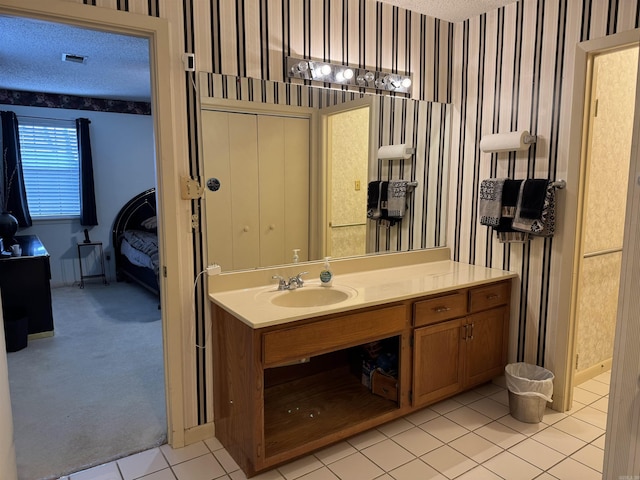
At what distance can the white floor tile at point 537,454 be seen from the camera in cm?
220

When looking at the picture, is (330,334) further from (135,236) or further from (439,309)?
(135,236)

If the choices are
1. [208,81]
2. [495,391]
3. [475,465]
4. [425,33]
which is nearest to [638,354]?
[475,465]

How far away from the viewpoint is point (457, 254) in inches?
128

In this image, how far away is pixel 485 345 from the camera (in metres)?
2.80

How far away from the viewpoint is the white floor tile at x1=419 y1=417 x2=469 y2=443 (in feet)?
7.95

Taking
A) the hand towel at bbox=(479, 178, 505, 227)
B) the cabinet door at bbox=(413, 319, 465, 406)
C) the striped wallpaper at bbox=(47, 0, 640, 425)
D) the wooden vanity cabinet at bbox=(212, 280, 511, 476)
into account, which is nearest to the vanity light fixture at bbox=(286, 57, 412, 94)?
the striped wallpaper at bbox=(47, 0, 640, 425)

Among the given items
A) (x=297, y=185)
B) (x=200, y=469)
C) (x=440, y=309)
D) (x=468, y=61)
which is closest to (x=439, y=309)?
(x=440, y=309)

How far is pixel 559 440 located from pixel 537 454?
219mm

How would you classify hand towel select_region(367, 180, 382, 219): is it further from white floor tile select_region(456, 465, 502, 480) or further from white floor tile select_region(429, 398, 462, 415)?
white floor tile select_region(456, 465, 502, 480)

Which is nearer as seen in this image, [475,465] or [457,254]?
[475,465]

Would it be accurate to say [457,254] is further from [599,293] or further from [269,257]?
[269,257]

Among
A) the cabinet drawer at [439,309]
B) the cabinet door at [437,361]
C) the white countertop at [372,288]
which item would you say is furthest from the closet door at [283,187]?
the cabinet door at [437,361]

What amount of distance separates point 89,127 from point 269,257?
461cm

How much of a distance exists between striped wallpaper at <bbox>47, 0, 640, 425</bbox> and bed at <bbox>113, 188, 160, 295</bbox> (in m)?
3.39
